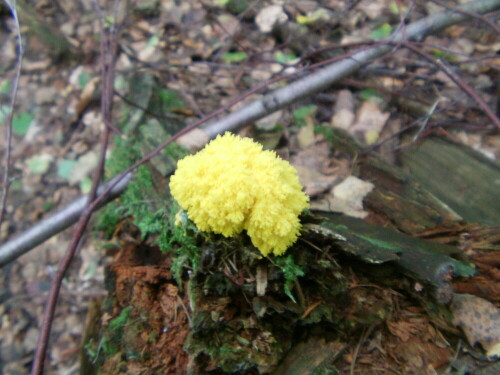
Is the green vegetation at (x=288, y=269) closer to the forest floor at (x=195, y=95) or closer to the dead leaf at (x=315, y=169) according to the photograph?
the forest floor at (x=195, y=95)

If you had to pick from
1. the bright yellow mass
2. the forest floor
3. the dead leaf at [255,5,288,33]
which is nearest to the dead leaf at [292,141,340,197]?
the forest floor

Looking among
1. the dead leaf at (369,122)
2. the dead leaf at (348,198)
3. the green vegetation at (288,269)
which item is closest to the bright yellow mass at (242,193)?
the green vegetation at (288,269)

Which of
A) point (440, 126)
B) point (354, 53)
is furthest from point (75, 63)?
point (440, 126)

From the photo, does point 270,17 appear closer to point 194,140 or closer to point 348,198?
point 194,140

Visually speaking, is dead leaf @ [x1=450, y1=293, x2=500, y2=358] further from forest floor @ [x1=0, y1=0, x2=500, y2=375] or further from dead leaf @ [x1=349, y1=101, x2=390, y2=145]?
dead leaf @ [x1=349, y1=101, x2=390, y2=145]

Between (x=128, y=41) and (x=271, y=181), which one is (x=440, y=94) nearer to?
(x=271, y=181)
